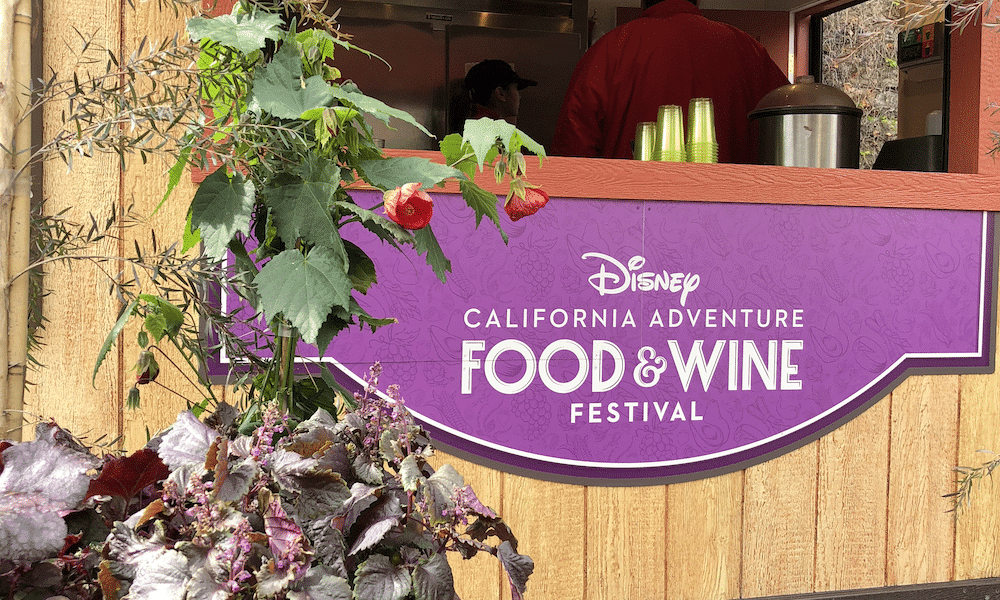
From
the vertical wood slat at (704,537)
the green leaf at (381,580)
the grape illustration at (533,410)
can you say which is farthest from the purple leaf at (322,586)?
the vertical wood slat at (704,537)

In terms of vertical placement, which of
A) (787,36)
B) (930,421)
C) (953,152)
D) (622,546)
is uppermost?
(787,36)

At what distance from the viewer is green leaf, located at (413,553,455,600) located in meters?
0.76

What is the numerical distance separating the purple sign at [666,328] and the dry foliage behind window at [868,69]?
4.43 ft

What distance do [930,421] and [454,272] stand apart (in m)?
1.30

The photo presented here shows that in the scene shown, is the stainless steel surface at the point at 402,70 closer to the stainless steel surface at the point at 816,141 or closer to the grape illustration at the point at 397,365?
the stainless steel surface at the point at 816,141

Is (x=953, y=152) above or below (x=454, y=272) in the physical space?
above

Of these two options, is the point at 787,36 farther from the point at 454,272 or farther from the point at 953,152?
the point at 454,272

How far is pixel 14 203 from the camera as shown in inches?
37.9

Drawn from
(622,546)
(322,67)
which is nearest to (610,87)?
(622,546)

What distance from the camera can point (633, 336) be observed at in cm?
208

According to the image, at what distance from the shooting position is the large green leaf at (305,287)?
860mm

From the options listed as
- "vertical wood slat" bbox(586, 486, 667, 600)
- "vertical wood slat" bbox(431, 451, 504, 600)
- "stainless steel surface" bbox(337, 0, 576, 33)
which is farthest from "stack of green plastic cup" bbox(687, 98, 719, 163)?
"stainless steel surface" bbox(337, 0, 576, 33)

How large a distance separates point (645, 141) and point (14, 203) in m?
1.71

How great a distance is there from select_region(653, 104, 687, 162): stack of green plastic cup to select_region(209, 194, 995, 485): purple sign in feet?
0.68
